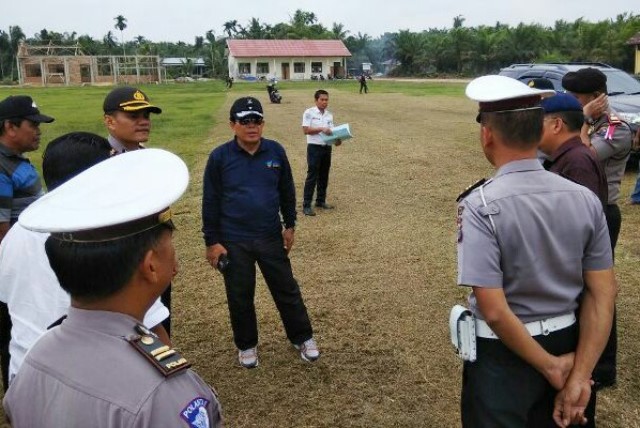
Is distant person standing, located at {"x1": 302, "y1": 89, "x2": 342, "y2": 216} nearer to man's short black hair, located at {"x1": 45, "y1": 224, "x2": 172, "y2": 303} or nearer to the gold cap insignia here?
the gold cap insignia

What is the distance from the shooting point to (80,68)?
60969 mm

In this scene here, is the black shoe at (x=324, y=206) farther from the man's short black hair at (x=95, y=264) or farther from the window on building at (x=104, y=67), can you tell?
the window on building at (x=104, y=67)

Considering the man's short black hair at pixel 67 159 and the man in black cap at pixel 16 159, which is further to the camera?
the man in black cap at pixel 16 159

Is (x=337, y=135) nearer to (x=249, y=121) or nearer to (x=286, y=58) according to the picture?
(x=249, y=121)

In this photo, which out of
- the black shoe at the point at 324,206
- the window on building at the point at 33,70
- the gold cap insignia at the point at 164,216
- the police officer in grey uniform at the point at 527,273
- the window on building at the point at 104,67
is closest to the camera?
the gold cap insignia at the point at 164,216

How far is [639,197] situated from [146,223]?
814 centimetres

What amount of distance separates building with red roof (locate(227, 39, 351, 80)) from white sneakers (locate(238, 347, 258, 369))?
65949 mm

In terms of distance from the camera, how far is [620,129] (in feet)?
12.3

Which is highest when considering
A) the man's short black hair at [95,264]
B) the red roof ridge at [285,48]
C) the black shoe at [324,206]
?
the red roof ridge at [285,48]

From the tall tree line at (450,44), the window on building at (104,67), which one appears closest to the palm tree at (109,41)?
the tall tree line at (450,44)

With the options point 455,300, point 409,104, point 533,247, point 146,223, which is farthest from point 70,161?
point 409,104

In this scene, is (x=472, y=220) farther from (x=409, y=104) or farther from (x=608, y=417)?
(x=409, y=104)

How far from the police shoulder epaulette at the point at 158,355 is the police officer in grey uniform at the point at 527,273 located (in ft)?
3.53

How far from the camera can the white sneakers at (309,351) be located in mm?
4051
